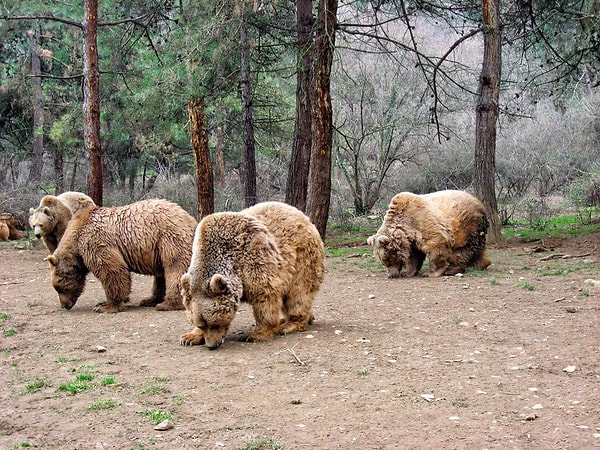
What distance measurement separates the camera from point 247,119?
20.6m

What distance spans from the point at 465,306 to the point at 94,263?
5.22 m

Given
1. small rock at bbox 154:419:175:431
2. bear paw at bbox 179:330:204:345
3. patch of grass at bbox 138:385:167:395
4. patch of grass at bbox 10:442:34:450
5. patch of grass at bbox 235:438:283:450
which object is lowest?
patch of grass at bbox 10:442:34:450

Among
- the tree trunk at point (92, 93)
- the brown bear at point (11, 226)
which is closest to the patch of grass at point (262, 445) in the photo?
the tree trunk at point (92, 93)

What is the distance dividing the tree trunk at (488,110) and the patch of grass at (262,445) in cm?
1159

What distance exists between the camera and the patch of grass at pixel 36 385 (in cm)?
652

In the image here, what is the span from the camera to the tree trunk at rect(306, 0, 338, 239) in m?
15.1

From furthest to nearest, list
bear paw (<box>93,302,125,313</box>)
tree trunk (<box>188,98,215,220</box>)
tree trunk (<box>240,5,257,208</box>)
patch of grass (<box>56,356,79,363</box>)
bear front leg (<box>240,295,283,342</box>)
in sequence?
tree trunk (<box>188,98,215,220</box>)
tree trunk (<box>240,5,257,208</box>)
bear paw (<box>93,302,125,313</box>)
bear front leg (<box>240,295,283,342</box>)
patch of grass (<box>56,356,79,363</box>)

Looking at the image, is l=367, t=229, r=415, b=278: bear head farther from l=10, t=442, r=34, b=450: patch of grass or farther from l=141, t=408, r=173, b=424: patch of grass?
l=10, t=442, r=34, b=450: patch of grass

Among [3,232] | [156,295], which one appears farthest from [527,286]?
[3,232]

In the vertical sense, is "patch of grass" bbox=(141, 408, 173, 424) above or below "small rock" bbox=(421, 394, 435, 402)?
below

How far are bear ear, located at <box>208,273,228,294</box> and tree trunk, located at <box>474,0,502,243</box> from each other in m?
9.72

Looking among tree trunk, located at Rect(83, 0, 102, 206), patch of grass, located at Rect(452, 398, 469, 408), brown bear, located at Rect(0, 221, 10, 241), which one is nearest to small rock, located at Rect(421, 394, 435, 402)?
patch of grass, located at Rect(452, 398, 469, 408)

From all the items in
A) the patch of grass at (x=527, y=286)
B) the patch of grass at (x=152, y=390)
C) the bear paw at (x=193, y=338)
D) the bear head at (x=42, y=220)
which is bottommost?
the patch of grass at (x=152, y=390)

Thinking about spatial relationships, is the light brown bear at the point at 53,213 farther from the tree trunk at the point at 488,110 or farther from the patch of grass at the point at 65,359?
the tree trunk at the point at 488,110
